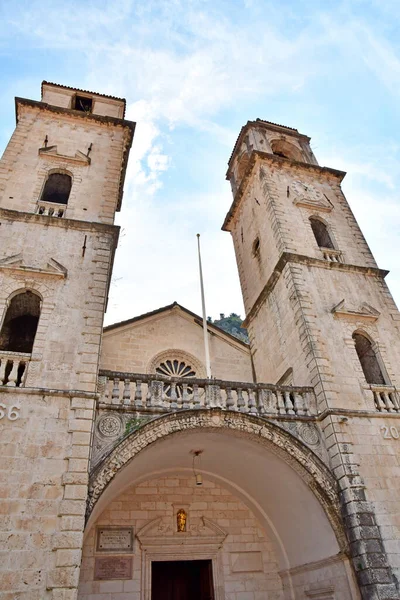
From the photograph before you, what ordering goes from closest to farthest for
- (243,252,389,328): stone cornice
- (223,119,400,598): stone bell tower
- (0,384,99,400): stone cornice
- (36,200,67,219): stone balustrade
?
1. (0,384,99,400): stone cornice
2. (223,119,400,598): stone bell tower
3. (36,200,67,219): stone balustrade
4. (243,252,389,328): stone cornice

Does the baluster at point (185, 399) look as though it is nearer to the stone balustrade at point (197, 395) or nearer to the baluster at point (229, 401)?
the stone balustrade at point (197, 395)

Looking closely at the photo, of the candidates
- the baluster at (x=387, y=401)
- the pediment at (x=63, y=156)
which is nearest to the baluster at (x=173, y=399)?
the baluster at (x=387, y=401)

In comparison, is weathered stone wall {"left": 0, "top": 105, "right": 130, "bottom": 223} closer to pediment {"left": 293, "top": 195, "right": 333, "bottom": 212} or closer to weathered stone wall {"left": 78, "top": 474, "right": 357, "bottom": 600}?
pediment {"left": 293, "top": 195, "right": 333, "bottom": 212}

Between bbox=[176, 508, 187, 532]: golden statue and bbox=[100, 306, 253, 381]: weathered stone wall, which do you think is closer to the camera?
bbox=[176, 508, 187, 532]: golden statue

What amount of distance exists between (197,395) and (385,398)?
4320mm

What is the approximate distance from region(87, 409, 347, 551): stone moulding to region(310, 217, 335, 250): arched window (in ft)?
23.4

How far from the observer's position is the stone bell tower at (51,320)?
6.23 meters

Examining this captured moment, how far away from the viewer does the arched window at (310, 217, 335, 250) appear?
13703 millimetres

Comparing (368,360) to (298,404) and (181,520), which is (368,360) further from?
(181,520)

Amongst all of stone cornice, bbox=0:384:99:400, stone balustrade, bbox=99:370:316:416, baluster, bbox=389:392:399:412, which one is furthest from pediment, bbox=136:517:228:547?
baluster, bbox=389:392:399:412

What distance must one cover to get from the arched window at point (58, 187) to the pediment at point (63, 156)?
0.52 m

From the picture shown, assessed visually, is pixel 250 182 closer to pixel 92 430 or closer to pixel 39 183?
pixel 39 183

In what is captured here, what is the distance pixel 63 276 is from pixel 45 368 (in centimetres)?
238

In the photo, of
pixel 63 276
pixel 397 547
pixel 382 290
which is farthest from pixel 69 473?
pixel 382 290
